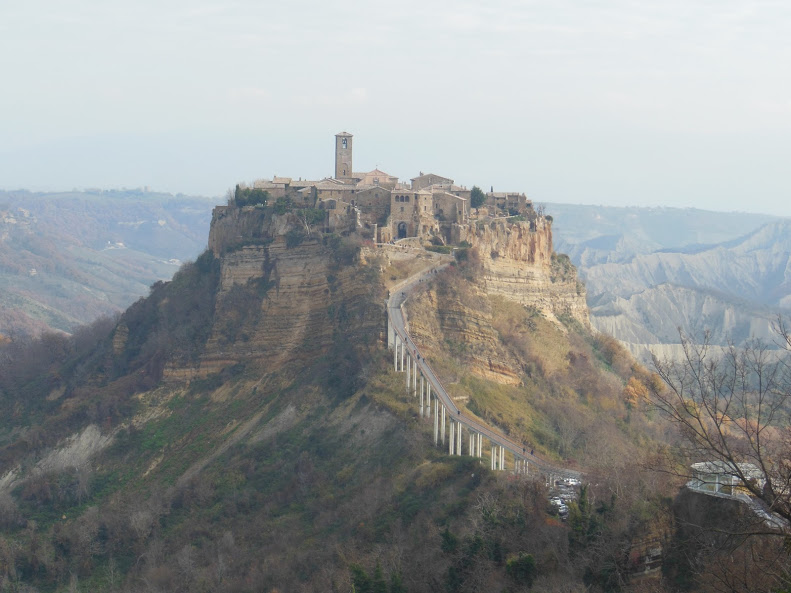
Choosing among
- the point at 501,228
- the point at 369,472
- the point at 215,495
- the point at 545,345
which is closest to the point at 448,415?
the point at 369,472

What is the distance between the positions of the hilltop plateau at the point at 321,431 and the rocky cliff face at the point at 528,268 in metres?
0.13

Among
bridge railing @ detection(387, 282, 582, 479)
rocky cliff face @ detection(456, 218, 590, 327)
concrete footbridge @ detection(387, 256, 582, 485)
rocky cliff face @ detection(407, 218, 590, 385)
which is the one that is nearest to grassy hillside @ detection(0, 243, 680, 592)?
rocky cliff face @ detection(407, 218, 590, 385)

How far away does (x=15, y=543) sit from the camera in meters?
49.0

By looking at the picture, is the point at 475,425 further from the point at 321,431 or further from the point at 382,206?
the point at 382,206

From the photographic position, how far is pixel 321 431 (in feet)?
157

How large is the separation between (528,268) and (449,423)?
20.4 m

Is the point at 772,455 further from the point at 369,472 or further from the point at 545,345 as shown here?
the point at 545,345

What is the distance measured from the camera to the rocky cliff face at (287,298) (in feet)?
174

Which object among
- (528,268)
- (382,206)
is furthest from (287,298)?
(528,268)

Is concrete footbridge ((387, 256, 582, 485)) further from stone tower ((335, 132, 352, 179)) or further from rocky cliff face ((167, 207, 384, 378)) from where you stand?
stone tower ((335, 132, 352, 179))

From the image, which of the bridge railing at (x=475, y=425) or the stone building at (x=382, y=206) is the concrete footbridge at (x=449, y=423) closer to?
the bridge railing at (x=475, y=425)

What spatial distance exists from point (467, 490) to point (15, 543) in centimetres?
2191

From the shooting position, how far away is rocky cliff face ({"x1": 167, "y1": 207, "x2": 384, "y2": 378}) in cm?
5311

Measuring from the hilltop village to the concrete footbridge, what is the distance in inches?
304
